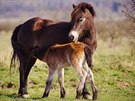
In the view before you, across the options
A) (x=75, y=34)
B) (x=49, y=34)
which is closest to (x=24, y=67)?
(x=49, y=34)

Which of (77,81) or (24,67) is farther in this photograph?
(77,81)

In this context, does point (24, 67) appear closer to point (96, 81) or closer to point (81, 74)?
point (81, 74)

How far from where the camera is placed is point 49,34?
14578mm

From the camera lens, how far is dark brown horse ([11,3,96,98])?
44.8 feet

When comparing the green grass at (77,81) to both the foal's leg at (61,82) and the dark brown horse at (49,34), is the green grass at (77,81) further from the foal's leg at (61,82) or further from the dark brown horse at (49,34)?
the dark brown horse at (49,34)

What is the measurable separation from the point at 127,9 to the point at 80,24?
4945mm

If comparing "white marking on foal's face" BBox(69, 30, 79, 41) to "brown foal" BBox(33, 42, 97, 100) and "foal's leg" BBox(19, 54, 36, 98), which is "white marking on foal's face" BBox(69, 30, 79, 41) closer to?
"brown foal" BBox(33, 42, 97, 100)

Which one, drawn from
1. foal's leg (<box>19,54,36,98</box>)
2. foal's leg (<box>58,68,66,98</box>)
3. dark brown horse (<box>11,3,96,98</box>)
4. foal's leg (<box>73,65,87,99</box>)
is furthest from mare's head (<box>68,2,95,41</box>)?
foal's leg (<box>19,54,36,98</box>)

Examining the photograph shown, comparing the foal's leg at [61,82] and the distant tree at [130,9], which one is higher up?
the distant tree at [130,9]

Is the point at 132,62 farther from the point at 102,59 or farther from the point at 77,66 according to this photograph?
the point at 77,66

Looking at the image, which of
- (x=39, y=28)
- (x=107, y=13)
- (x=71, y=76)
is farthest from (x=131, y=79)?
(x=107, y=13)

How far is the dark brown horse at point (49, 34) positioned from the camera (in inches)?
537

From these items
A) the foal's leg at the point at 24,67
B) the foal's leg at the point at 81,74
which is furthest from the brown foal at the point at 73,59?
the foal's leg at the point at 24,67

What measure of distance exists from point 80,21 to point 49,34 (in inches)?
52.9
